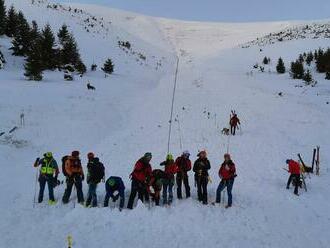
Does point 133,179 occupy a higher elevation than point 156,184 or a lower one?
higher

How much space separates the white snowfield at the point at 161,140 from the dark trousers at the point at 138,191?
361 millimetres

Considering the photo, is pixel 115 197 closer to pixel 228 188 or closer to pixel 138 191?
pixel 138 191

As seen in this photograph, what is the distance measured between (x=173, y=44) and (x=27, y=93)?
56274mm

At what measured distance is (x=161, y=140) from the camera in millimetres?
23484

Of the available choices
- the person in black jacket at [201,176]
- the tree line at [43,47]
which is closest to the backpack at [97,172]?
the person in black jacket at [201,176]

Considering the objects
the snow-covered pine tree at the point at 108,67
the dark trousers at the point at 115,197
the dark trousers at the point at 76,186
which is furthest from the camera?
the snow-covered pine tree at the point at 108,67

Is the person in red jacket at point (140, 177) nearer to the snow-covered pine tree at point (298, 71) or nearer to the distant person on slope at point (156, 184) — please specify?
the distant person on slope at point (156, 184)

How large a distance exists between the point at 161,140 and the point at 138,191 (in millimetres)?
10024

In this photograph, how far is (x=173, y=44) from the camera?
8150 cm

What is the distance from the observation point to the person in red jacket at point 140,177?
43.9 feet

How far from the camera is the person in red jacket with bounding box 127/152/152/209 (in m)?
13.4

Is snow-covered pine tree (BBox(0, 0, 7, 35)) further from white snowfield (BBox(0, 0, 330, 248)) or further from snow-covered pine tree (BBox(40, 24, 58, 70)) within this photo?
snow-covered pine tree (BBox(40, 24, 58, 70))

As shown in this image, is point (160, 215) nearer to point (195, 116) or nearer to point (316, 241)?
point (316, 241)

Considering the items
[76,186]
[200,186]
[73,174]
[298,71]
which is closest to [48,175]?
[73,174]
